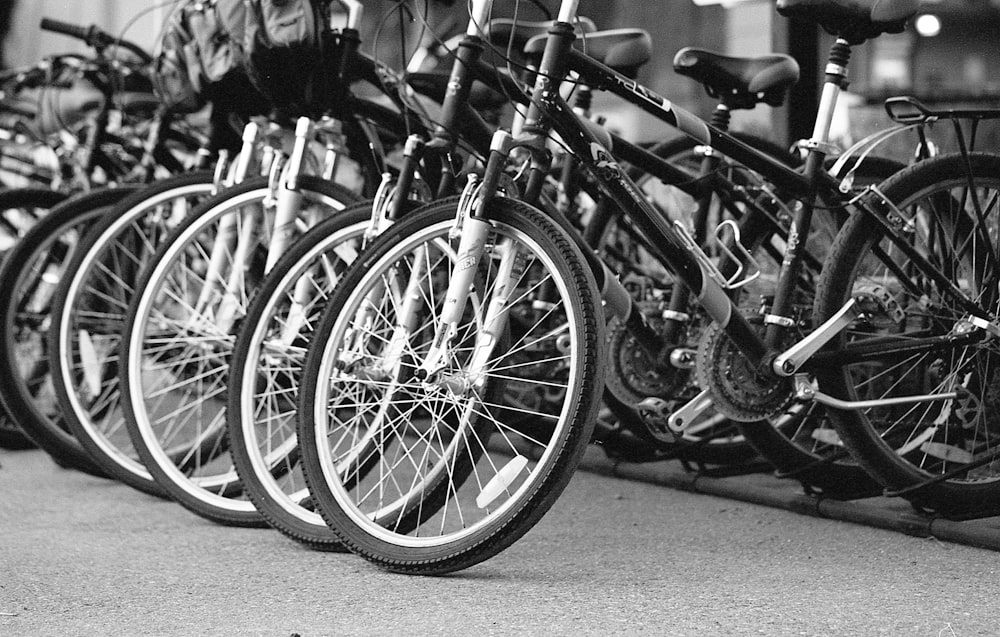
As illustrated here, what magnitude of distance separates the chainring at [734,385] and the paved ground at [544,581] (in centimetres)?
31

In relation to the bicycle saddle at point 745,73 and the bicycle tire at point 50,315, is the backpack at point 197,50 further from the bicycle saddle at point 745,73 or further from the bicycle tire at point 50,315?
the bicycle saddle at point 745,73

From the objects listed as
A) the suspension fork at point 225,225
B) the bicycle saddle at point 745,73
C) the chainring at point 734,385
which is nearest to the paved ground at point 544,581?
the chainring at point 734,385

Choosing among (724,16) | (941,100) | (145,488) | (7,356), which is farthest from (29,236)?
(941,100)

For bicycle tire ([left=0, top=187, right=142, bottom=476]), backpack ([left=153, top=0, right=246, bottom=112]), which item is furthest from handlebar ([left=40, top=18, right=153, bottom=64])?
bicycle tire ([left=0, top=187, right=142, bottom=476])

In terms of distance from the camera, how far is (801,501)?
3389mm

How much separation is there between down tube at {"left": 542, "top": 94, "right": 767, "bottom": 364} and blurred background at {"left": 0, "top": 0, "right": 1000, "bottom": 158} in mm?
488

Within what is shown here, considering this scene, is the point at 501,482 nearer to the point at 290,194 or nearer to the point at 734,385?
the point at 734,385

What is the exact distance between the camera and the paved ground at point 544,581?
2.40 meters

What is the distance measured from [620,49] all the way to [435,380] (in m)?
1.20

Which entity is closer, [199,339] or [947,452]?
[947,452]

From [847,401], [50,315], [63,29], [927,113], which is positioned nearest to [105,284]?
[50,315]

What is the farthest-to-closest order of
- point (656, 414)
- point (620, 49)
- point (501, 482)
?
1. point (620, 49)
2. point (656, 414)
3. point (501, 482)

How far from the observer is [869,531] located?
3.16m

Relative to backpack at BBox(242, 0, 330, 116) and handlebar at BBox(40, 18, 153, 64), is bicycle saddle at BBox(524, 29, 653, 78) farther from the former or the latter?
handlebar at BBox(40, 18, 153, 64)
